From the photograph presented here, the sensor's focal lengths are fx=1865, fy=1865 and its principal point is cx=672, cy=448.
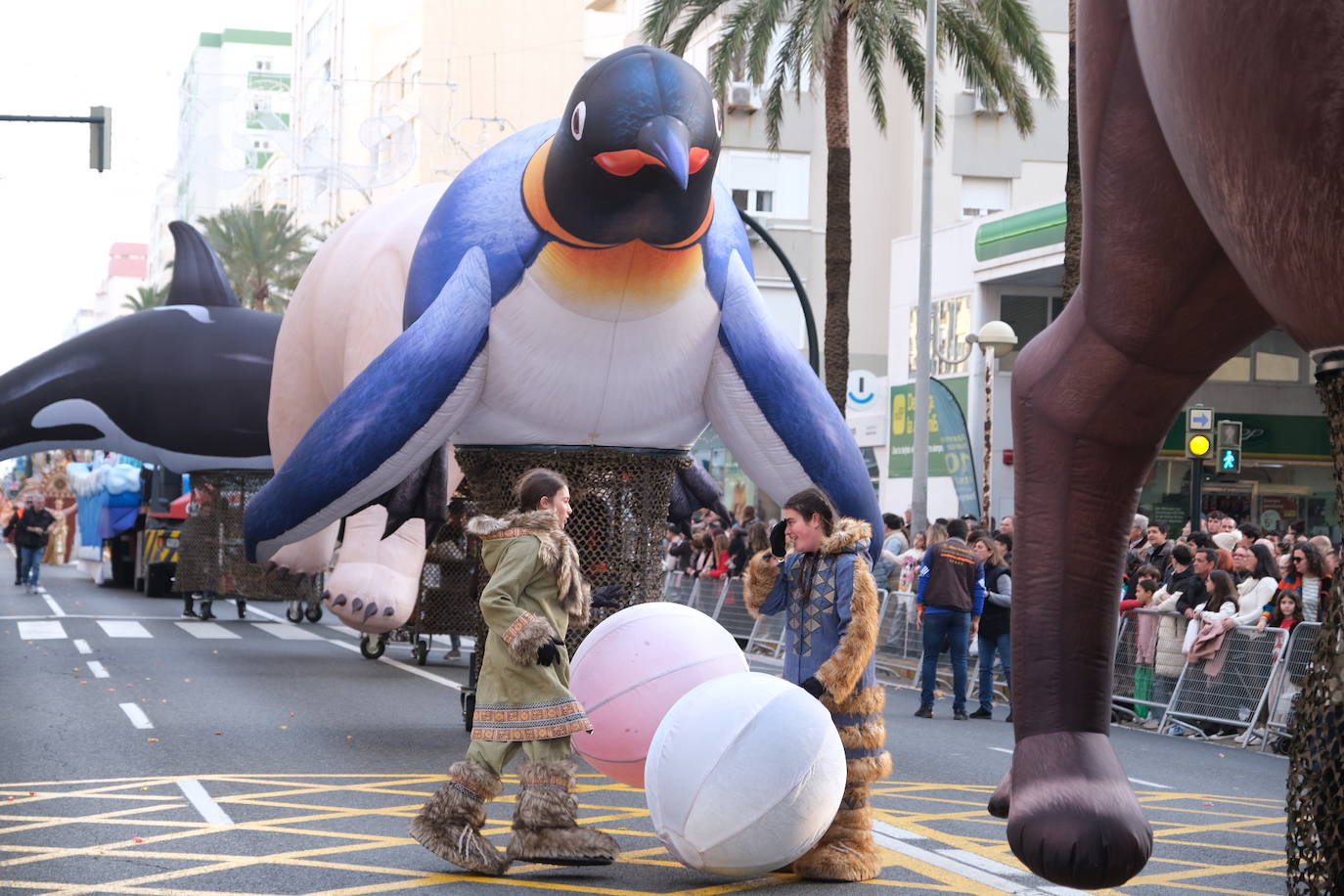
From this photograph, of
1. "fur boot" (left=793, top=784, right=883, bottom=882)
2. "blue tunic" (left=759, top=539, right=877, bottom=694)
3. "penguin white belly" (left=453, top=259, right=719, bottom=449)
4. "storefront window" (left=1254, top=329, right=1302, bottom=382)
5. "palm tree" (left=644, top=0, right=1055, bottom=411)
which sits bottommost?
"fur boot" (left=793, top=784, right=883, bottom=882)

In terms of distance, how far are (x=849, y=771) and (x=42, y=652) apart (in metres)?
13.7

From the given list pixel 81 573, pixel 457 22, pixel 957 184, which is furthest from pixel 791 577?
pixel 457 22

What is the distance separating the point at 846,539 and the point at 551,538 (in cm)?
124

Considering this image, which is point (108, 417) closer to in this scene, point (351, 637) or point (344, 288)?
point (351, 637)

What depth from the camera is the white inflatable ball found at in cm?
690

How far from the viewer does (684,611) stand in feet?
27.8

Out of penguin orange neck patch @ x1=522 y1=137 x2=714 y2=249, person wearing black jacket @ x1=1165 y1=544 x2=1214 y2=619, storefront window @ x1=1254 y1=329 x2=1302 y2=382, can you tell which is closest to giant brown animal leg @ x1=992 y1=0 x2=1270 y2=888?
penguin orange neck patch @ x1=522 y1=137 x2=714 y2=249

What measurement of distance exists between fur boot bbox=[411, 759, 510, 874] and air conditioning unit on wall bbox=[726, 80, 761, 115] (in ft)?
126

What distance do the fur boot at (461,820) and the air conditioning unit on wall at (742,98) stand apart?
38293mm

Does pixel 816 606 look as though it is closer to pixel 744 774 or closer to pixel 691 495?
pixel 744 774

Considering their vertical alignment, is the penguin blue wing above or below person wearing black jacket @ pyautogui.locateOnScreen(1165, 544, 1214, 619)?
above

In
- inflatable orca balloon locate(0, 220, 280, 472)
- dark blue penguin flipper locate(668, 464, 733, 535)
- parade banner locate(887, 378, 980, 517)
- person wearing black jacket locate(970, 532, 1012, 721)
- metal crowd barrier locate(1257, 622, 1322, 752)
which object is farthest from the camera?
parade banner locate(887, 378, 980, 517)

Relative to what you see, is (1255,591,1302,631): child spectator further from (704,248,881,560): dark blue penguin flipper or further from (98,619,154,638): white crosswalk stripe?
(98,619,154,638): white crosswalk stripe

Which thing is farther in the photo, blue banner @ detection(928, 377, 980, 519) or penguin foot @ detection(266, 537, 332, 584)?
blue banner @ detection(928, 377, 980, 519)
